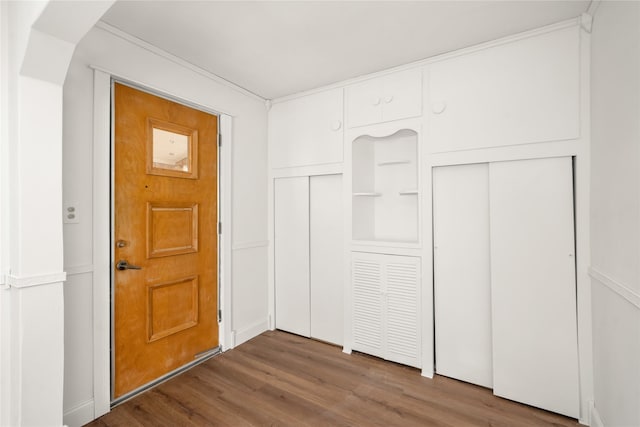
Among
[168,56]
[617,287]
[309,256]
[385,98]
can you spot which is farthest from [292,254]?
[617,287]

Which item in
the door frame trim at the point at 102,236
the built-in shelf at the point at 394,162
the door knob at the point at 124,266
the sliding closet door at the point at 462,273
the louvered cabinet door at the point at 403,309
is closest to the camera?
the door frame trim at the point at 102,236

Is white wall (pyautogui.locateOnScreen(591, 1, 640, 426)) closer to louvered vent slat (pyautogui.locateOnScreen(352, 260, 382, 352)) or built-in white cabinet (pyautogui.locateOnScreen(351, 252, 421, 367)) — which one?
built-in white cabinet (pyautogui.locateOnScreen(351, 252, 421, 367))

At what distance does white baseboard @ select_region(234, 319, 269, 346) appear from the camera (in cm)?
321

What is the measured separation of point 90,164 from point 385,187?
254cm

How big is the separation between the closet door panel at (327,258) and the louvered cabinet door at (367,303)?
8.1 inches

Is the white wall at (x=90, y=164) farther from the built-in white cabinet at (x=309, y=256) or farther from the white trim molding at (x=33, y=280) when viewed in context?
the built-in white cabinet at (x=309, y=256)

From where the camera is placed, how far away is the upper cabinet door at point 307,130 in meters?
3.20

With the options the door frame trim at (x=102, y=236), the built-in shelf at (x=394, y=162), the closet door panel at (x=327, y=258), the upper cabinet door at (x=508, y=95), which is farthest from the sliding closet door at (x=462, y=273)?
the door frame trim at (x=102, y=236)

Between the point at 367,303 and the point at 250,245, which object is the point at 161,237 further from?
the point at 367,303

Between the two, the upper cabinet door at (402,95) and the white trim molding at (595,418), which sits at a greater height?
the upper cabinet door at (402,95)

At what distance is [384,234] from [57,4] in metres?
2.88

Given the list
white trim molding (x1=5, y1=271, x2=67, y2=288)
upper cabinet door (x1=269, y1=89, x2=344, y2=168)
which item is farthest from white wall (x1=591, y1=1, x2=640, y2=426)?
white trim molding (x1=5, y1=271, x2=67, y2=288)

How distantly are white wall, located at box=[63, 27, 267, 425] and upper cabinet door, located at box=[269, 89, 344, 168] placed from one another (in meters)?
0.40

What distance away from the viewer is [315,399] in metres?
2.31
